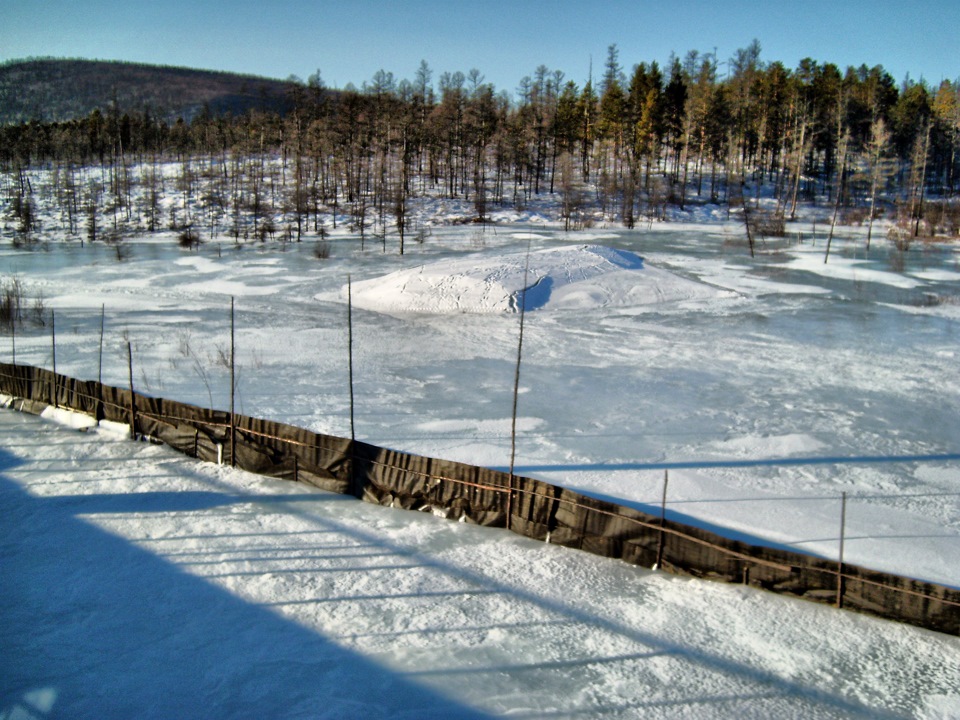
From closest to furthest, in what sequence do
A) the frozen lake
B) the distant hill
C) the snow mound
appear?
the frozen lake, the snow mound, the distant hill

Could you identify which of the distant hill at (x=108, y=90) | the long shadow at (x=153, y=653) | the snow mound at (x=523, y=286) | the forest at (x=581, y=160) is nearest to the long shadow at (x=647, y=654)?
the long shadow at (x=153, y=653)

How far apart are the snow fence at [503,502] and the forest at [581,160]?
3613 centimetres

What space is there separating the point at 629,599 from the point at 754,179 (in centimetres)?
5982

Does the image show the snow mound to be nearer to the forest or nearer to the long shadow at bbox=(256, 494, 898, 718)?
the long shadow at bbox=(256, 494, 898, 718)

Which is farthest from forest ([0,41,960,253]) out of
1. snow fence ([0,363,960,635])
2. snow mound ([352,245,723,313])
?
snow fence ([0,363,960,635])

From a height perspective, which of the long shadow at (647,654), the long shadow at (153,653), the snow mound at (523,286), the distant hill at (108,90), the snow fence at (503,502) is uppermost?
the distant hill at (108,90)

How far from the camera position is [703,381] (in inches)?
526

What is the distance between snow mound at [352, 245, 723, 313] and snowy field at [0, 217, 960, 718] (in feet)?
1.56

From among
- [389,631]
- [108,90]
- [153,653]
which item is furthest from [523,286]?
[108,90]

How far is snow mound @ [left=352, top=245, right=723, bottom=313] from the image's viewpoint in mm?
20578

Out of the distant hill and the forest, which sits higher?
the distant hill

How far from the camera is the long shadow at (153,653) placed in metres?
5.67

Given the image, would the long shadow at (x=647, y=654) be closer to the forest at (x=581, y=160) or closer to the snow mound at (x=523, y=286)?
the snow mound at (x=523, y=286)

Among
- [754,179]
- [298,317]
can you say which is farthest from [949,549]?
[754,179]
